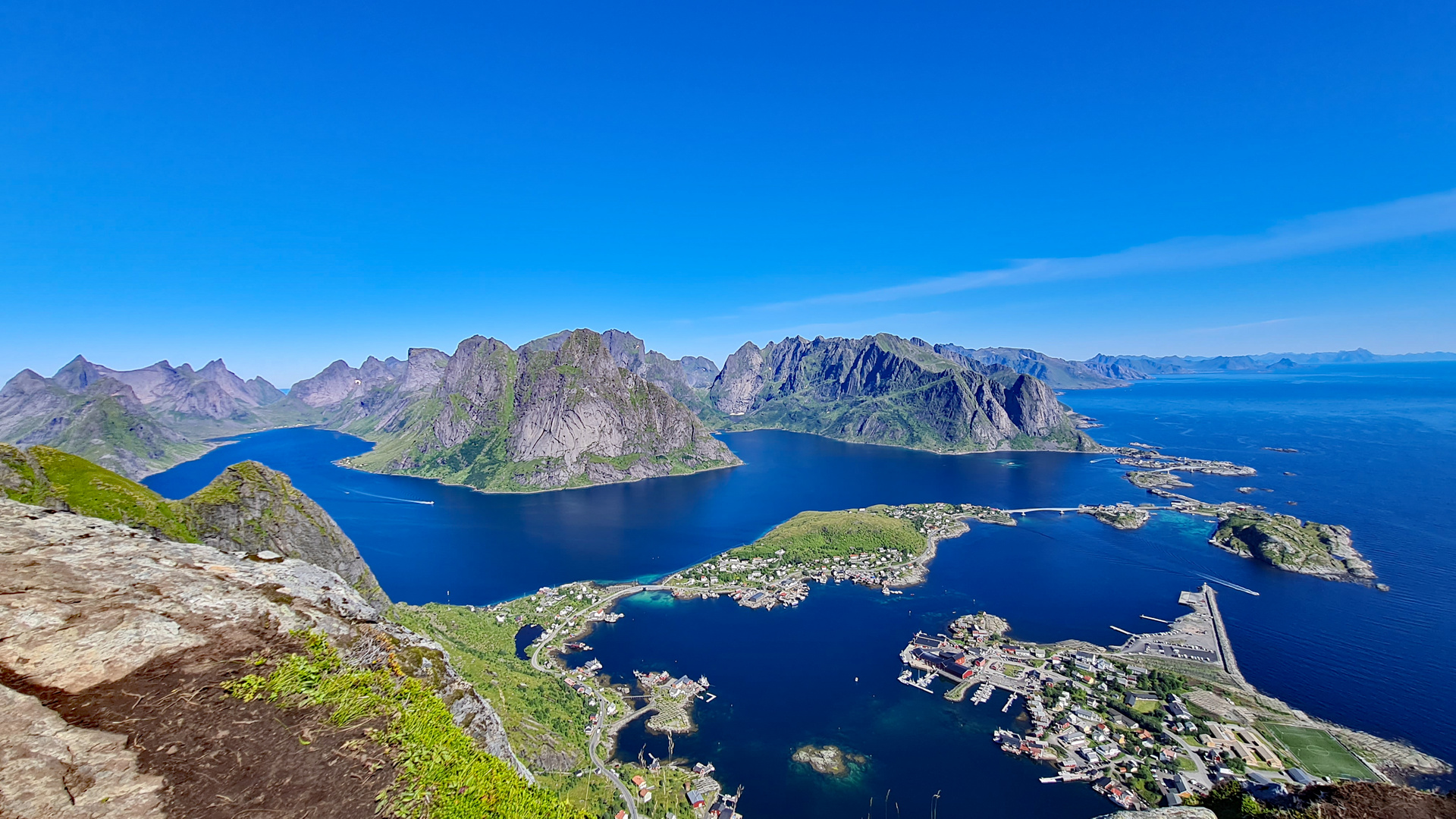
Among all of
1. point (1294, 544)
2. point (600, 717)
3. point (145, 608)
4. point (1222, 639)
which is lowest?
point (1222, 639)

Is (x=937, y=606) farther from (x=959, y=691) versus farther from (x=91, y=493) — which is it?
(x=91, y=493)

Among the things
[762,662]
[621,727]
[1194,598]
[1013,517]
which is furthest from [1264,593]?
[621,727]

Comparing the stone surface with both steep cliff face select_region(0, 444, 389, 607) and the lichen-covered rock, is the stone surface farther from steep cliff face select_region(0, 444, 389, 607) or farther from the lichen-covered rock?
steep cliff face select_region(0, 444, 389, 607)

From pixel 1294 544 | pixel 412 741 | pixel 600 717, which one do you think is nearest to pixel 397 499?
pixel 600 717

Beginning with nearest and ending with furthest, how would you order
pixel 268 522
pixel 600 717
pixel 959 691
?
pixel 268 522
pixel 600 717
pixel 959 691

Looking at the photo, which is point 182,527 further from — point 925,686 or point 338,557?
point 925,686

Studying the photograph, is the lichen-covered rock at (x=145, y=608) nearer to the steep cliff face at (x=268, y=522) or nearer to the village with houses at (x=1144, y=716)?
the steep cliff face at (x=268, y=522)

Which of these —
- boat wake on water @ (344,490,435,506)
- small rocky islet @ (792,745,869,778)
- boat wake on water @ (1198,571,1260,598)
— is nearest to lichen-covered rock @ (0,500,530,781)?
small rocky islet @ (792,745,869,778)
